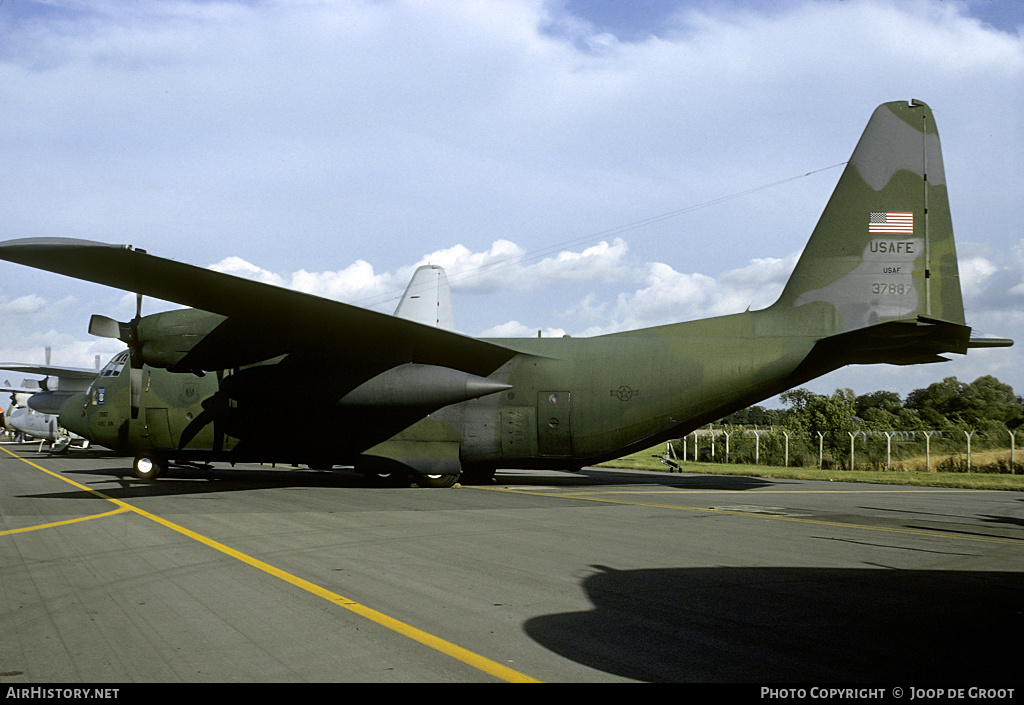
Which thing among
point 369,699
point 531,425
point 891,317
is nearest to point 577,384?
point 531,425

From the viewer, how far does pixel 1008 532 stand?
37.8ft

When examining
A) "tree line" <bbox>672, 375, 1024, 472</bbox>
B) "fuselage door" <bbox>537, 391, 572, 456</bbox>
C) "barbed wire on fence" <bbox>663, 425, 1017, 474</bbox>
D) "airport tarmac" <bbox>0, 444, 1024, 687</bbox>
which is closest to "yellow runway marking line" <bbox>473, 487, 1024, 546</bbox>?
"airport tarmac" <bbox>0, 444, 1024, 687</bbox>

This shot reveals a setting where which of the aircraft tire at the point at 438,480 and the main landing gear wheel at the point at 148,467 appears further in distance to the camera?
the main landing gear wheel at the point at 148,467

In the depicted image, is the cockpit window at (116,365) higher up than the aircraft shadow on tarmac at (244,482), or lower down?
higher up

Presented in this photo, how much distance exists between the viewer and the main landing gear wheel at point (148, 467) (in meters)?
20.8

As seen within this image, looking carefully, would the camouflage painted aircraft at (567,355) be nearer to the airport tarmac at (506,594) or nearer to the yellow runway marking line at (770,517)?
the yellow runway marking line at (770,517)

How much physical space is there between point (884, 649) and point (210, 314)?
16.8 m

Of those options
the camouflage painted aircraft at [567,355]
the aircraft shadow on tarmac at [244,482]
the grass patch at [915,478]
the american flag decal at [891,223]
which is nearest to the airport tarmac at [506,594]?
the aircraft shadow on tarmac at [244,482]

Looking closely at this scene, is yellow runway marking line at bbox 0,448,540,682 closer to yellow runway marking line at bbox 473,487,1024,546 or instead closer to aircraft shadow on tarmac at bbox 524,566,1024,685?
aircraft shadow on tarmac at bbox 524,566,1024,685

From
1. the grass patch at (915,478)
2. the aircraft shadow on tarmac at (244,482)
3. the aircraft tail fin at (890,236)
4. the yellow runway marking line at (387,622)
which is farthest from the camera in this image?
the grass patch at (915,478)

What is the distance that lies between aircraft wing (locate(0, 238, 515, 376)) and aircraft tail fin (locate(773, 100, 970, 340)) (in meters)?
7.80

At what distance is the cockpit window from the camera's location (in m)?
21.9

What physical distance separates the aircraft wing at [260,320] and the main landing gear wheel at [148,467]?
391cm

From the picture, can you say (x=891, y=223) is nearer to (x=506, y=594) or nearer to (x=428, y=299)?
(x=506, y=594)
